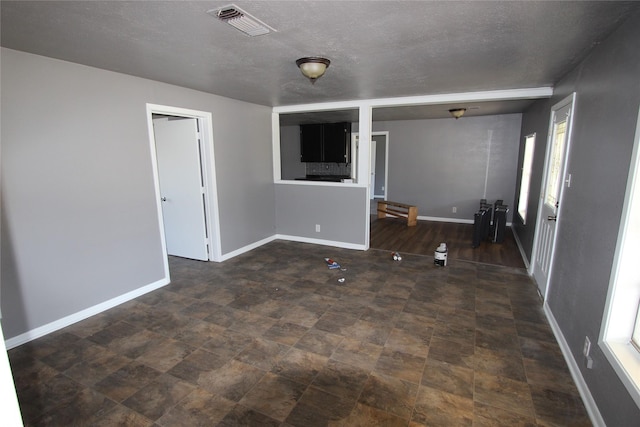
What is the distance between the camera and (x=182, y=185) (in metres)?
4.42

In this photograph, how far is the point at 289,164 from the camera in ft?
27.4


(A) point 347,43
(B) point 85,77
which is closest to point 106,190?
(B) point 85,77

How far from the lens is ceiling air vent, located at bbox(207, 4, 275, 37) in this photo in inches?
68.9

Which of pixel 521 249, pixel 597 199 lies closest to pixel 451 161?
pixel 521 249

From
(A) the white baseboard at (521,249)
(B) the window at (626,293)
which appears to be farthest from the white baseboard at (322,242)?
(B) the window at (626,293)

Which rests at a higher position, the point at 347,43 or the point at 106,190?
the point at 347,43

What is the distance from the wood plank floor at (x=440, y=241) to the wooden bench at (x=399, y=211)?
15cm

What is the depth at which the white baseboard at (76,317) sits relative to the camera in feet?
8.51

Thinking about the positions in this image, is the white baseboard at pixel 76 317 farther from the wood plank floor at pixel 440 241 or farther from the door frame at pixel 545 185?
the door frame at pixel 545 185

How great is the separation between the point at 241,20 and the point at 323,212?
3.66m

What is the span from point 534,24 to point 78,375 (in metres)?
3.79

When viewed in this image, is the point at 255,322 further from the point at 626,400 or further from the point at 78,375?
the point at 626,400

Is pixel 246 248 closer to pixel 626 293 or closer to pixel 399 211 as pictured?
pixel 399 211

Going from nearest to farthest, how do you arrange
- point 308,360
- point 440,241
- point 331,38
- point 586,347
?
point 586,347
point 331,38
point 308,360
point 440,241
